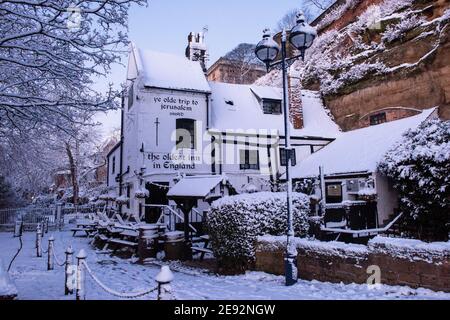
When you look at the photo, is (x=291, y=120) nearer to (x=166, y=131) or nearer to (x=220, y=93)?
(x=220, y=93)

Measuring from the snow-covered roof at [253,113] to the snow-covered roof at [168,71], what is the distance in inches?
77.2

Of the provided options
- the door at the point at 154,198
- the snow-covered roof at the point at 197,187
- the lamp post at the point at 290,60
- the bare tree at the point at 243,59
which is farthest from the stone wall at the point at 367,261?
the bare tree at the point at 243,59

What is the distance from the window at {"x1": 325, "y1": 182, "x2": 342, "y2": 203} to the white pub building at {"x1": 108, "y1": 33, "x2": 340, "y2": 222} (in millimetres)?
3115

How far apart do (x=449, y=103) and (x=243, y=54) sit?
3521 cm

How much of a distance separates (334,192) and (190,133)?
8882mm

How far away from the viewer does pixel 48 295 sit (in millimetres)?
7082

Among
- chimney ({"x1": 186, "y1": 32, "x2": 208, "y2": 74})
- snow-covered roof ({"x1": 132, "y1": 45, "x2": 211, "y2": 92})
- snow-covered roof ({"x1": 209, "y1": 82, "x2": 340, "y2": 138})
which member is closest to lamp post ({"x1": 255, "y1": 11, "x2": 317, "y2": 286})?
snow-covered roof ({"x1": 132, "y1": 45, "x2": 211, "y2": 92})

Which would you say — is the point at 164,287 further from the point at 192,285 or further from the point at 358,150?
the point at 358,150

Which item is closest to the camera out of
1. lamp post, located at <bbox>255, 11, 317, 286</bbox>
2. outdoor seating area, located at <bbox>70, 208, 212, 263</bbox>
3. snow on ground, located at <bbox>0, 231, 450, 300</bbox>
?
snow on ground, located at <bbox>0, 231, 450, 300</bbox>

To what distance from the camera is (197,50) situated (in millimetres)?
24203

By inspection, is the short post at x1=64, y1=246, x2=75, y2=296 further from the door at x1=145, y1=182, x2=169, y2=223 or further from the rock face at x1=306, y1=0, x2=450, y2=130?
the rock face at x1=306, y1=0, x2=450, y2=130

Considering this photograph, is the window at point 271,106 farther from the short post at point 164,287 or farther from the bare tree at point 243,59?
the bare tree at point 243,59

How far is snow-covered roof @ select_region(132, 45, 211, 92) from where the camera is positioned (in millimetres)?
19266

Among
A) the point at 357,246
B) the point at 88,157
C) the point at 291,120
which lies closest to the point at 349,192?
the point at 291,120
